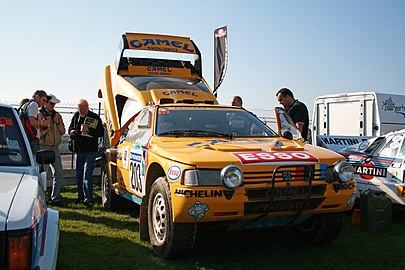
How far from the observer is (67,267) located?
4.51m

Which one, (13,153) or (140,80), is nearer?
(13,153)

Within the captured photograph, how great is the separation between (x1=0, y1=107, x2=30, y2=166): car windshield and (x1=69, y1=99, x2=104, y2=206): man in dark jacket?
12.8 ft

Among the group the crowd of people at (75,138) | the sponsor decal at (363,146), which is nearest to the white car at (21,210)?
the crowd of people at (75,138)

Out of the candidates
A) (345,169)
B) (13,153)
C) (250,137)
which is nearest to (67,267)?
(13,153)

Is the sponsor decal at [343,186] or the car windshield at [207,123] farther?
the car windshield at [207,123]

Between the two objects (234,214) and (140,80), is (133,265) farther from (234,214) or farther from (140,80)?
(140,80)

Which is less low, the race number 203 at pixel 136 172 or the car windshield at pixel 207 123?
the car windshield at pixel 207 123

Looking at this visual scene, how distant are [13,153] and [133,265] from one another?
1659 mm

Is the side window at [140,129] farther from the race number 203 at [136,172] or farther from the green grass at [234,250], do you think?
the green grass at [234,250]

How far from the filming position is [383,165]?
257 inches

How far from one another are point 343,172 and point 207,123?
1.85m

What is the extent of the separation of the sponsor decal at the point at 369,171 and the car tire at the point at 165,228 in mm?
3355

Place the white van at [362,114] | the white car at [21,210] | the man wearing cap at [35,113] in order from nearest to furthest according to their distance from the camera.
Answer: the white car at [21,210] < the man wearing cap at [35,113] < the white van at [362,114]

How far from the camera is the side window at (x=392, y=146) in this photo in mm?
6578
